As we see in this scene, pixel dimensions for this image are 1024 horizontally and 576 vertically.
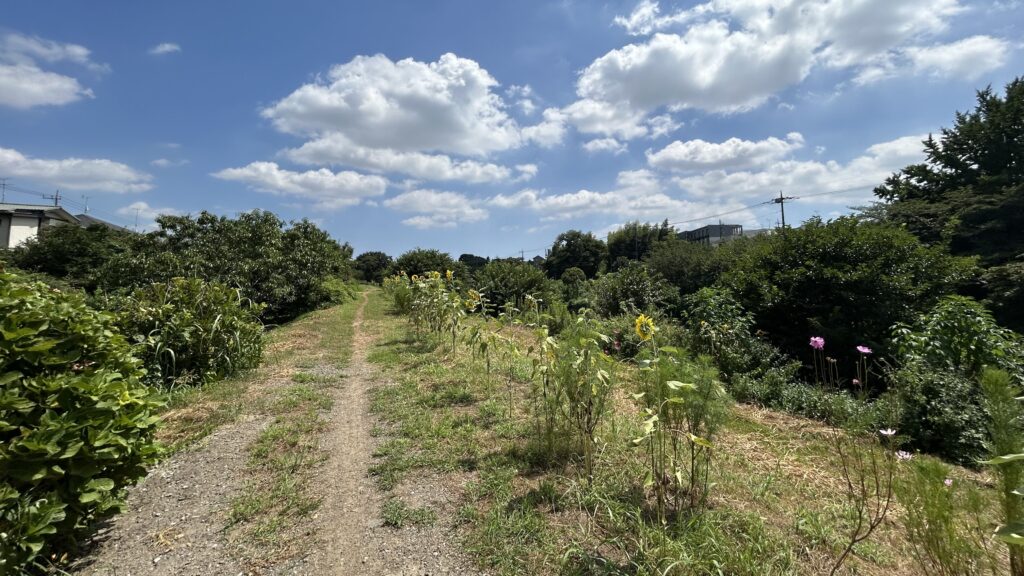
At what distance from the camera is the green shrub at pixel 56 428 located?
1714 mm

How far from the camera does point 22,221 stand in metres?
27.5

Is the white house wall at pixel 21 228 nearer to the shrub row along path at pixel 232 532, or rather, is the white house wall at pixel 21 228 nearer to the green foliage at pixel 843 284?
the shrub row along path at pixel 232 532

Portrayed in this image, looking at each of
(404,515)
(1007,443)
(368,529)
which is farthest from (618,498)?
(1007,443)

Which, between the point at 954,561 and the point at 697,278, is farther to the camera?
the point at 697,278

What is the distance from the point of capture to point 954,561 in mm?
1563

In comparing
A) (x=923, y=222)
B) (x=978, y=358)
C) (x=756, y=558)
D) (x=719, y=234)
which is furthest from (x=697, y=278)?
(x=719, y=234)

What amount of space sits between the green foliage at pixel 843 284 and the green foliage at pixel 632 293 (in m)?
2.12

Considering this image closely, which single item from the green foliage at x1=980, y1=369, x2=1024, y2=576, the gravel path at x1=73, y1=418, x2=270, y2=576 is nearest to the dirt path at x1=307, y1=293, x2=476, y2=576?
the gravel path at x1=73, y1=418, x2=270, y2=576

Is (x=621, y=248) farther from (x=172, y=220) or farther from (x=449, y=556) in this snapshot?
(x=449, y=556)

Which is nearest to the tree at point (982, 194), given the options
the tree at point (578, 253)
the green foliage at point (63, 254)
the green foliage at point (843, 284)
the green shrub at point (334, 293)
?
the green foliage at point (843, 284)

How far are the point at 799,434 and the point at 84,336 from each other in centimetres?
533

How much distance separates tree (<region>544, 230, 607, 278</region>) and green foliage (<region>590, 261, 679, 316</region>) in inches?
1300

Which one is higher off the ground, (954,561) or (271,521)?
(954,561)

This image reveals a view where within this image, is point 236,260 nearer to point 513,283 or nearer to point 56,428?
point 513,283
